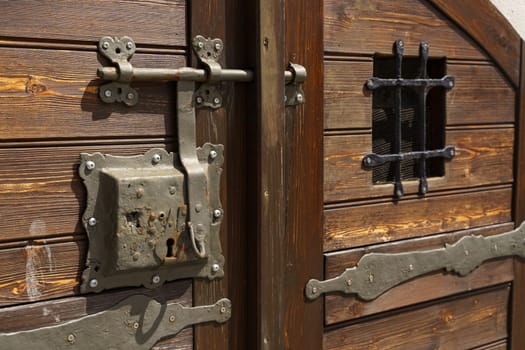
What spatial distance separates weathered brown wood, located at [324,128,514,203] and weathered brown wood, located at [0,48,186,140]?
1.91 ft

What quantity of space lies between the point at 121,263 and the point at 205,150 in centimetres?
36

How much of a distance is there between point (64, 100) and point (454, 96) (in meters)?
1.32

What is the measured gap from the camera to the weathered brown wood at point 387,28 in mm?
1907

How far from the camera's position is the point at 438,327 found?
7.30 feet

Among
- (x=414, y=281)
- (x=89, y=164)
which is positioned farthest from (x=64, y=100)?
(x=414, y=281)

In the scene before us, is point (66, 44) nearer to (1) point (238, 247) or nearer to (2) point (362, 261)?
(1) point (238, 247)

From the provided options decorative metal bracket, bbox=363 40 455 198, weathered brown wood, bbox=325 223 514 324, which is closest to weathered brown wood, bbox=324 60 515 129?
decorative metal bracket, bbox=363 40 455 198

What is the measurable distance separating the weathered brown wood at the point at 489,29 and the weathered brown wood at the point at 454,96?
51mm

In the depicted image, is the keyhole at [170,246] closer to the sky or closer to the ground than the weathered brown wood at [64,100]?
closer to the ground

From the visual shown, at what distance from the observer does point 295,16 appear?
1.80m

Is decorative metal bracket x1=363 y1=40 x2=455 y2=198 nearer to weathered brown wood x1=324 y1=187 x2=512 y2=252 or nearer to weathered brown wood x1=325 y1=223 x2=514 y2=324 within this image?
weathered brown wood x1=324 y1=187 x2=512 y2=252

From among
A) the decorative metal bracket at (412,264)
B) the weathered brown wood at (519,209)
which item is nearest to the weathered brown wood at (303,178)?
the decorative metal bracket at (412,264)

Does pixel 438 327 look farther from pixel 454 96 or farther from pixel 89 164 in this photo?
pixel 89 164

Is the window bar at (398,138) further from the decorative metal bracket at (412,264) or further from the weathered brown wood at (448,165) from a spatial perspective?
the decorative metal bracket at (412,264)
